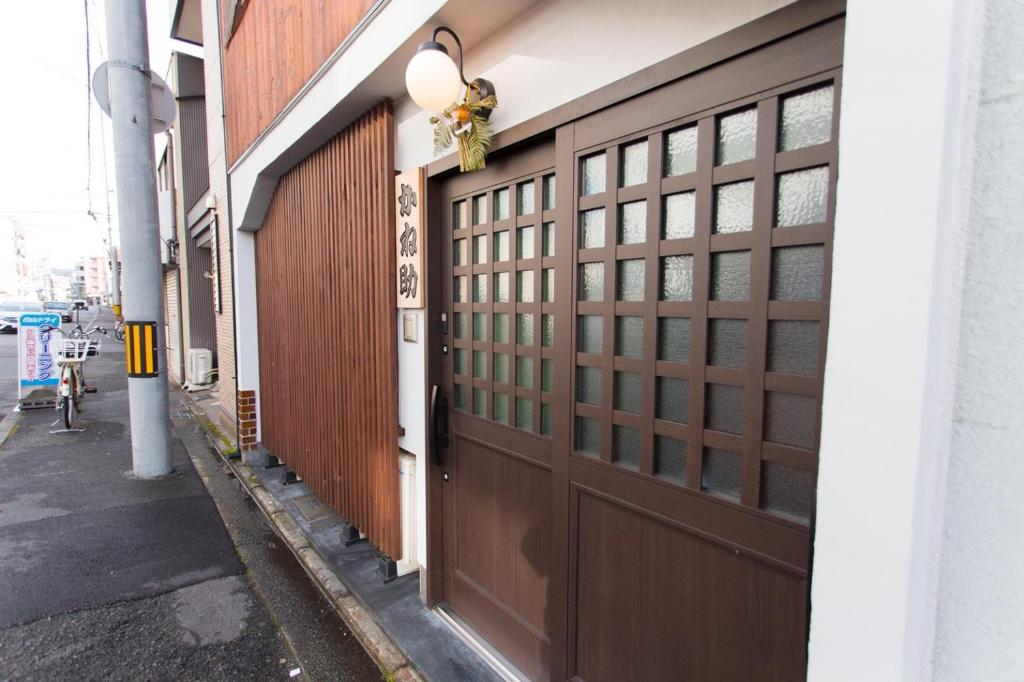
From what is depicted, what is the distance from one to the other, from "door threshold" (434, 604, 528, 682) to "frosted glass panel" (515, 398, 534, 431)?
4.26 ft

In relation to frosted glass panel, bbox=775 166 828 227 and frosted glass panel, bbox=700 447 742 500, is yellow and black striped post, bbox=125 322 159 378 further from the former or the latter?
frosted glass panel, bbox=775 166 828 227

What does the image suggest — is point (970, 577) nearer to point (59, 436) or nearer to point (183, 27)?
point (59, 436)

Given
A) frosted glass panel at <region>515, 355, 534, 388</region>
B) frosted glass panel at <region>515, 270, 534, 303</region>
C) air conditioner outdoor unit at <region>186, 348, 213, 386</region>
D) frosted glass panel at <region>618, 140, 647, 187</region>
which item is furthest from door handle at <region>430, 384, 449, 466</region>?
air conditioner outdoor unit at <region>186, 348, 213, 386</region>

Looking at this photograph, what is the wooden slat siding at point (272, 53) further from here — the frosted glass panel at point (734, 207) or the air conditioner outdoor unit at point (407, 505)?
the air conditioner outdoor unit at point (407, 505)

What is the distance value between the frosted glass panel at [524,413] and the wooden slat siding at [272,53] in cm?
247

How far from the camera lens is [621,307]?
1.84 metres

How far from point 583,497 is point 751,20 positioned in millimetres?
1824

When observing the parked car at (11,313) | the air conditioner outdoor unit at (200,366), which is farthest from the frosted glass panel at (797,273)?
the parked car at (11,313)

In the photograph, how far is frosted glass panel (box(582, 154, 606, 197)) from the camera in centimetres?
193

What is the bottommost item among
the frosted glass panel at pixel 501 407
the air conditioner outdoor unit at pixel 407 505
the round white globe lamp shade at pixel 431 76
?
the air conditioner outdoor unit at pixel 407 505

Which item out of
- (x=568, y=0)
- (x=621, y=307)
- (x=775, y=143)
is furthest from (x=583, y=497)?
(x=568, y=0)

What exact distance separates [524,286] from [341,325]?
2051 mm

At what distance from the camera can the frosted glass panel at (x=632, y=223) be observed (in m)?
1.78

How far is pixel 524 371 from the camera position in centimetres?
238
